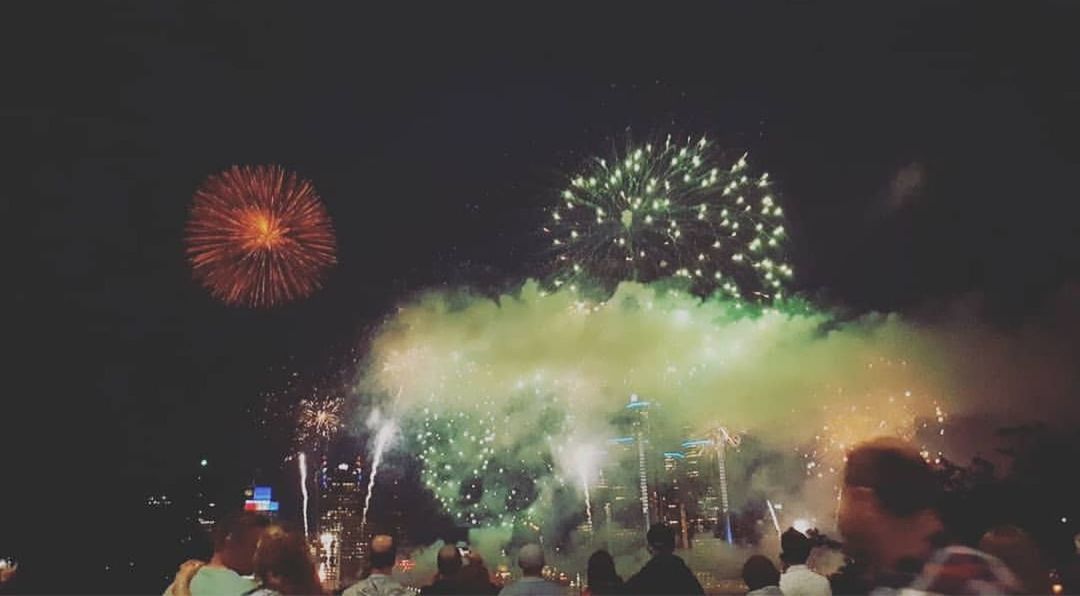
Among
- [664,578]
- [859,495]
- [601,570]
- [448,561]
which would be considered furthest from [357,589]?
[859,495]

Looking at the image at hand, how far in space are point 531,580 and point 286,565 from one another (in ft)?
7.50

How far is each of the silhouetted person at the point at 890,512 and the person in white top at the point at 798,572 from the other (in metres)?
3.54

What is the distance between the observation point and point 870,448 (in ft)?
10.3

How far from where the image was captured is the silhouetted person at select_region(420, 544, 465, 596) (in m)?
7.14

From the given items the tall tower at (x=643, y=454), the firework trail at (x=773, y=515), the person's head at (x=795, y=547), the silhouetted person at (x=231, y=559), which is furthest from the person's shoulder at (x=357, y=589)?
the firework trail at (x=773, y=515)

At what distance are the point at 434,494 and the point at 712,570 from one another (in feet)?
107

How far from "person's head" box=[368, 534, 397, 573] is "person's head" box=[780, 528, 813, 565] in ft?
10.1

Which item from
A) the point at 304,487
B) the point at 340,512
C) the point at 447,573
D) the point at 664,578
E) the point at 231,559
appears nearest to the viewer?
the point at 231,559

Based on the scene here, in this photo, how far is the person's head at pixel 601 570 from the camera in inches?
275

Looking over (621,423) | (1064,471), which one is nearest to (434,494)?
(621,423)

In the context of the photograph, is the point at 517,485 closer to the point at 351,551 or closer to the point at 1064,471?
the point at 351,551

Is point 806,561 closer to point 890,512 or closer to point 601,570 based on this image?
point 601,570

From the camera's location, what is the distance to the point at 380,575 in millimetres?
6180

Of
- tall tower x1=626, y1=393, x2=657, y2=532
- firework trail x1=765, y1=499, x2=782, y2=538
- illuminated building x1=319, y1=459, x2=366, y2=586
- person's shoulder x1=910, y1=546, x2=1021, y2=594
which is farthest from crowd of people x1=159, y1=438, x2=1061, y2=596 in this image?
illuminated building x1=319, y1=459, x2=366, y2=586
